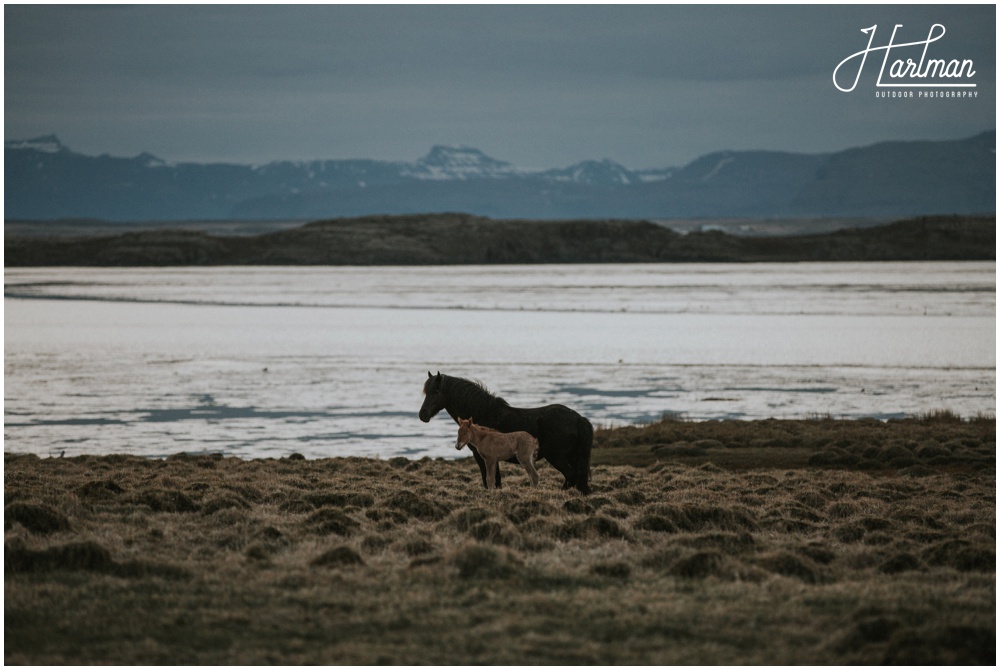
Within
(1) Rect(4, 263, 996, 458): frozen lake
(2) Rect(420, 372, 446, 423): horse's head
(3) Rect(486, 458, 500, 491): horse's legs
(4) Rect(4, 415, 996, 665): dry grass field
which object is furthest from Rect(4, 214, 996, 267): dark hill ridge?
(4) Rect(4, 415, 996, 665): dry grass field

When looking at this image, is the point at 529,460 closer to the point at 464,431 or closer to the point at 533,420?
the point at 533,420

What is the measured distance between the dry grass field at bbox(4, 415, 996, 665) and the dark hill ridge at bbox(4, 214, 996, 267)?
163 meters

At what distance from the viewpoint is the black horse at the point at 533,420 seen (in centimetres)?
1523

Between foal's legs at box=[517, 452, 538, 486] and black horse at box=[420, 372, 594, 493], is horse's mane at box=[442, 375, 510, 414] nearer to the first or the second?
black horse at box=[420, 372, 594, 493]

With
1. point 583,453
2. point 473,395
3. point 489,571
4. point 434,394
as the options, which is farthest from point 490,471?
point 489,571

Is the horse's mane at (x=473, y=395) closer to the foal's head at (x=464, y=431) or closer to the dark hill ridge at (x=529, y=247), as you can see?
the foal's head at (x=464, y=431)

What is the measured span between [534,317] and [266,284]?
55.6m

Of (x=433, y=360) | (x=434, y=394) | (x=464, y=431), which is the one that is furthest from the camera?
(x=433, y=360)

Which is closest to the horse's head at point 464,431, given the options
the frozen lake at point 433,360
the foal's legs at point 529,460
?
the foal's legs at point 529,460

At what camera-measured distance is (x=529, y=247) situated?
18750 centimetres

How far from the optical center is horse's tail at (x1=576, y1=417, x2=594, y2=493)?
50.3 ft

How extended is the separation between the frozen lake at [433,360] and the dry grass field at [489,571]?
11.0m

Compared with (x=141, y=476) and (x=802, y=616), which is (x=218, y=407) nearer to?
(x=141, y=476)

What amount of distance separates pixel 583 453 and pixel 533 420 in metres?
0.89
